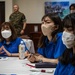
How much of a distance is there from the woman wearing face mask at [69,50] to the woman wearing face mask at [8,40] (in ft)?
4.59

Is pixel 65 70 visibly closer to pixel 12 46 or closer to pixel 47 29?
pixel 47 29

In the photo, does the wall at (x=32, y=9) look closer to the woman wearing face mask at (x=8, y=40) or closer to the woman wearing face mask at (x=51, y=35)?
the woman wearing face mask at (x=8, y=40)

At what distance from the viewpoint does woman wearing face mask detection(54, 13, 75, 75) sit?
1.49 metres

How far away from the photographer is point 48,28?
2.34 m

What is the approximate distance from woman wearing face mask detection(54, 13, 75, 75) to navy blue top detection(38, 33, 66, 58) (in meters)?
0.60

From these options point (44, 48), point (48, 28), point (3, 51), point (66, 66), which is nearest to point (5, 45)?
point (3, 51)

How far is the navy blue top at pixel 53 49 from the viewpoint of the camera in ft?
7.30

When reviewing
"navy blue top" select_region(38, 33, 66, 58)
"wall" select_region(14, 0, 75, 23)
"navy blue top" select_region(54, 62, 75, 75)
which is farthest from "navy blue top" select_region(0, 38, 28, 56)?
"wall" select_region(14, 0, 75, 23)

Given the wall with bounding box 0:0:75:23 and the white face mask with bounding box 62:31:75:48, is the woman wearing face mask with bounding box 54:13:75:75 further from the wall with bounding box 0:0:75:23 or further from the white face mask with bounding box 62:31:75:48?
the wall with bounding box 0:0:75:23

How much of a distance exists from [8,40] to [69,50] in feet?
5.12

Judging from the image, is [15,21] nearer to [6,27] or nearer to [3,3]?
[3,3]

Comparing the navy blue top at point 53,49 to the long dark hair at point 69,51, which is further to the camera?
the navy blue top at point 53,49

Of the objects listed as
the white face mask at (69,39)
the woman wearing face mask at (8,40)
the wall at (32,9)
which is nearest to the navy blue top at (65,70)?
the white face mask at (69,39)

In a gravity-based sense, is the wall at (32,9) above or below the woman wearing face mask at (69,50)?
above
